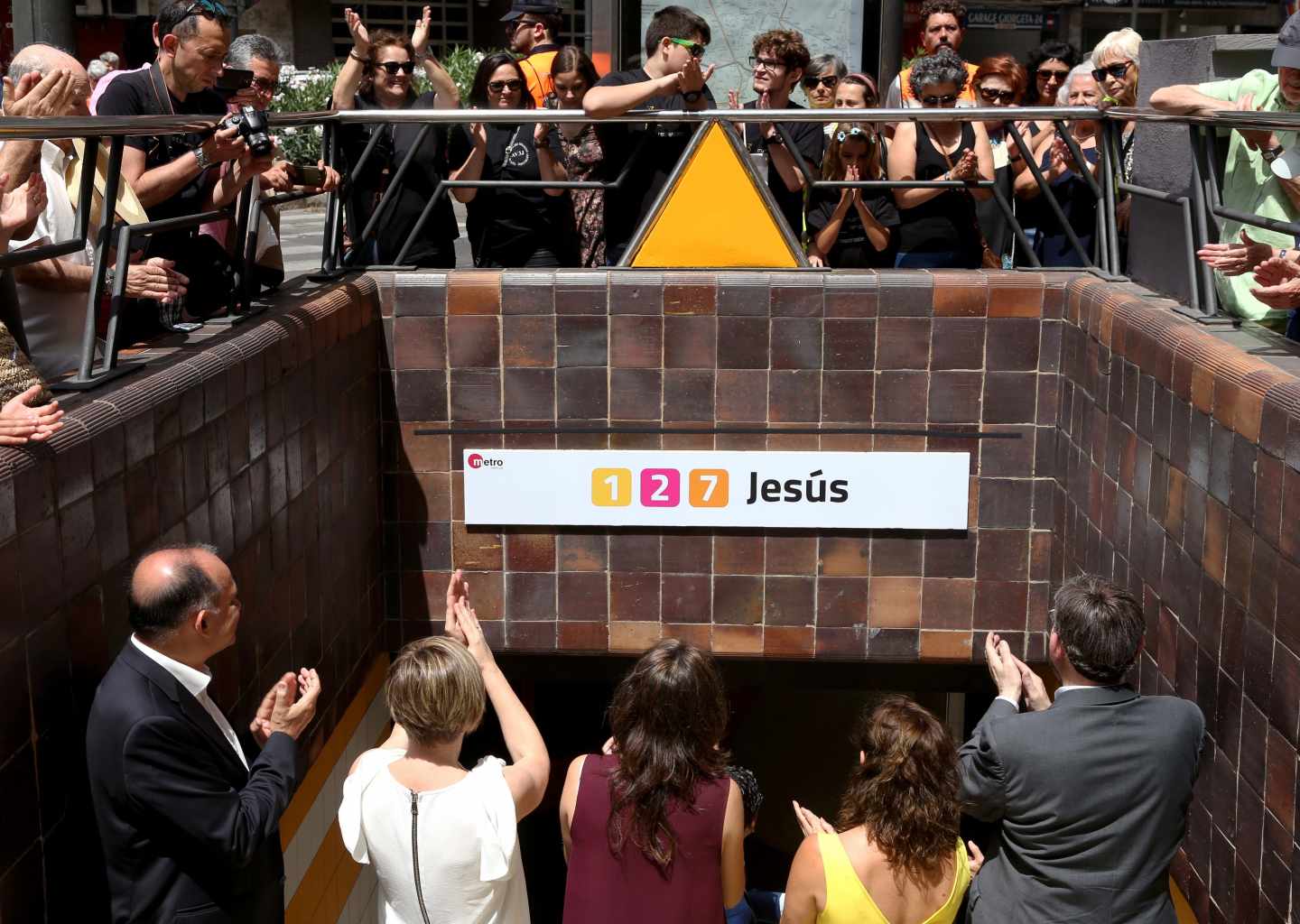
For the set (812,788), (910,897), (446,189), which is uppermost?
(446,189)

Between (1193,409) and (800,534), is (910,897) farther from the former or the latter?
(800,534)

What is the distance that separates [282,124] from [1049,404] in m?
2.86

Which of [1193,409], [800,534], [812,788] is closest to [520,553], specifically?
[800,534]

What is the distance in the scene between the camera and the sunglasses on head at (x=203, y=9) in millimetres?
4520

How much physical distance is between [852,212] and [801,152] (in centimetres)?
33

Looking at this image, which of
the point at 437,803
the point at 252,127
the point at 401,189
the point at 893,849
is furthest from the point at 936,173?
the point at 437,803

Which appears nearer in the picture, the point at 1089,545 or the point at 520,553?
the point at 1089,545

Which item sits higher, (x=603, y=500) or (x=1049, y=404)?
(x=1049, y=404)

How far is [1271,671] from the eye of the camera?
3.56 metres

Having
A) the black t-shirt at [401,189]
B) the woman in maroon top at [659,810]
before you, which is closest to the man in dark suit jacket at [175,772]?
the woman in maroon top at [659,810]

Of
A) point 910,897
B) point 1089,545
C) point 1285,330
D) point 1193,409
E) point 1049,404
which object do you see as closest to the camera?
point 910,897

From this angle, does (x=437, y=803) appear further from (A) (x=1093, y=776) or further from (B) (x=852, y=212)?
(B) (x=852, y=212)

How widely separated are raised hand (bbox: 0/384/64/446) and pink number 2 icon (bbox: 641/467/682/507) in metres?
3.00

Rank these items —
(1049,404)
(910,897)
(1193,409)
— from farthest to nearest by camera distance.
Answer: (1049,404)
(1193,409)
(910,897)
